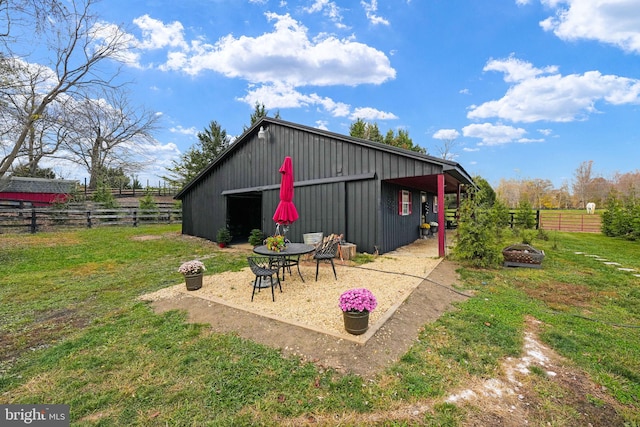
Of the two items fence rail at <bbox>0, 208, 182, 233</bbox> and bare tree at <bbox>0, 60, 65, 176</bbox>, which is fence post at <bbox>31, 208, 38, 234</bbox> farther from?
bare tree at <bbox>0, 60, 65, 176</bbox>

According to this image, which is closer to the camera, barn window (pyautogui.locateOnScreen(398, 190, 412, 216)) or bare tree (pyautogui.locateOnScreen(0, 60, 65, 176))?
bare tree (pyautogui.locateOnScreen(0, 60, 65, 176))

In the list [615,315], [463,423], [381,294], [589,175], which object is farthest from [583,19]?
[589,175]

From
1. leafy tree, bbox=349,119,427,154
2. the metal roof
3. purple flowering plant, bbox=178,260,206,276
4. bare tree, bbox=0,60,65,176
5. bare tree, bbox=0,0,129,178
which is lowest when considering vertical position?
purple flowering plant, bbox=178,260,206,276

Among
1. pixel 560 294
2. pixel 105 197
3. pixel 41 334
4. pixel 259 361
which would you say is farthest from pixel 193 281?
pixel 105 197

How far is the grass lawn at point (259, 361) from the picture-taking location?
198 centimetres

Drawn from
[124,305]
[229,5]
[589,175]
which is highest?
[229,5]

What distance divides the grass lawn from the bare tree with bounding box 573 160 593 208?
1653 inches

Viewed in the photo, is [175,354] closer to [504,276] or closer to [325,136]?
[504,276]

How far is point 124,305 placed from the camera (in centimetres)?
421

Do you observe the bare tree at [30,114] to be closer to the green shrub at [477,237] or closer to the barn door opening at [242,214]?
the barn door opening at [242,214]

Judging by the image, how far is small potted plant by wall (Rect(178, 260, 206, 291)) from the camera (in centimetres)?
465

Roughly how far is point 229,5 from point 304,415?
1168 centimetres

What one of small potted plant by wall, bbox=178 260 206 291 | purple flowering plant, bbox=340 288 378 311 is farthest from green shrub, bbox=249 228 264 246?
purple flowering plant, bbox=340 288 378 311

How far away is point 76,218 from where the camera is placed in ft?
47.7
